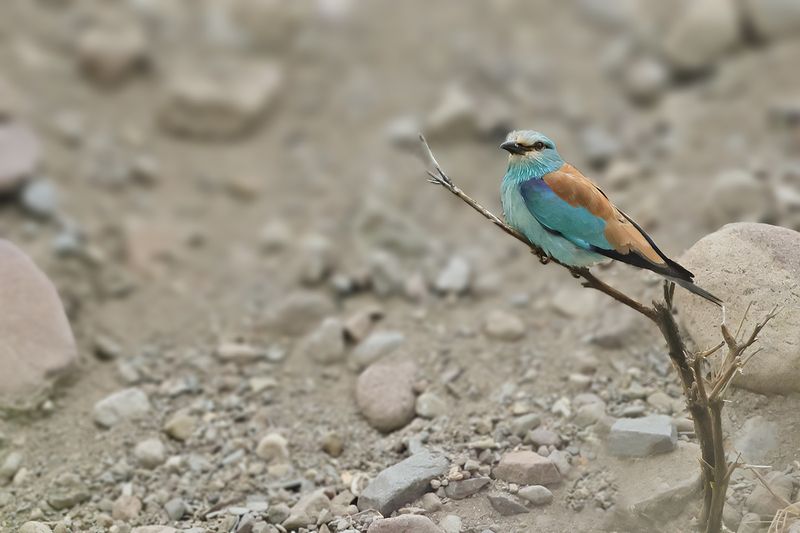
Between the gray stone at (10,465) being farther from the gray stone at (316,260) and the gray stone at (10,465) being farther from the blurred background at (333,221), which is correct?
the gray stone at (316,260)

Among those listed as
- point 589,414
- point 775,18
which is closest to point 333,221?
point 589,414

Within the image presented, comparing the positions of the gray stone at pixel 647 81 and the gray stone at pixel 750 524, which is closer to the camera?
the gray stone at pixel 750 524

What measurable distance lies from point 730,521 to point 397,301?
94.2 inches

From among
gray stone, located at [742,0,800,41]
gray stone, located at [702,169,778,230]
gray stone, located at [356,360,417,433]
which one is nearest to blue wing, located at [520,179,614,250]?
gray stone, located at [356,360,417,433]

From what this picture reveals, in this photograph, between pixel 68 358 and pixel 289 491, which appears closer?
pixel 289 491

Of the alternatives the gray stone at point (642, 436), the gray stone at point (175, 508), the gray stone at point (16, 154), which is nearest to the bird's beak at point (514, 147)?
the gray stone at point (642, 436)

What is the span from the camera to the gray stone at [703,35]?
6730 mm

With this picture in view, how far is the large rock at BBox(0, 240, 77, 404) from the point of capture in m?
4.11

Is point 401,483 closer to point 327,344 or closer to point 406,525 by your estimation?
point 406,525

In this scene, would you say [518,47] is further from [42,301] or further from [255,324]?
[42,301]

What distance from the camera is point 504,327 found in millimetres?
4652

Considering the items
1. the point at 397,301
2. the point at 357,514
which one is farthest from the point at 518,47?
the point at 357,514

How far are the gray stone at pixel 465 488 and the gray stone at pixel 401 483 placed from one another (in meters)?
0.09

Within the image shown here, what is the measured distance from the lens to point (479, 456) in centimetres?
374
